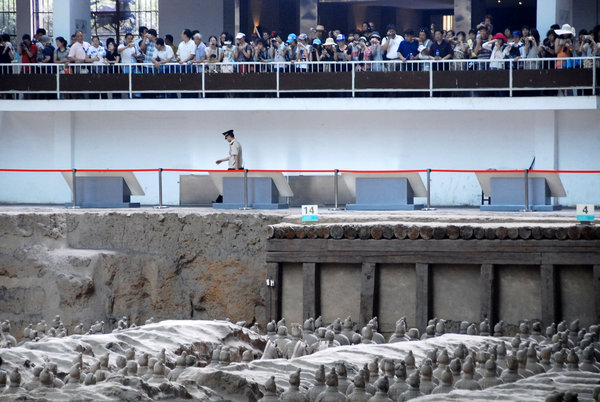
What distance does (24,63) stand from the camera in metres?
28.8

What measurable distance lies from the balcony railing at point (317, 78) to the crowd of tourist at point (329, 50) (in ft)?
0.28

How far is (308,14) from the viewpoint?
3288 centimetres

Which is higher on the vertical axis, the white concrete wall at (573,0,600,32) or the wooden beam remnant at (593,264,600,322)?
the white concrete wall at (573,0,600,32)

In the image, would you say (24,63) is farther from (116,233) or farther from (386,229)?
(386,229)

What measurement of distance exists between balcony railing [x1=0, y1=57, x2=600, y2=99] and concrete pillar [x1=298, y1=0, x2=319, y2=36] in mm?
5083

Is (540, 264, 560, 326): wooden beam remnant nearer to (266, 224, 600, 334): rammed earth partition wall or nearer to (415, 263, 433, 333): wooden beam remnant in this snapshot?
(266, 224, 600, 334): rammed earth partition wall

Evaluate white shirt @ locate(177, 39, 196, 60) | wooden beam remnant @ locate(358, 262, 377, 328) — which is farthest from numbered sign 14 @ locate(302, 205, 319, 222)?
white shirt @ locate(177, 39, 196, 60)

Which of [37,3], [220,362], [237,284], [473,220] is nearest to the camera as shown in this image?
[220,362]

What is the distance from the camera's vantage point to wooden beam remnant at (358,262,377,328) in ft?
62.5

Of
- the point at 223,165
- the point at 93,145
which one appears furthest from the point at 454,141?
the point at 93,145

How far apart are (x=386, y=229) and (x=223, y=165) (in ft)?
36.0

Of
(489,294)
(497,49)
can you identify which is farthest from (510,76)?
(489,294)

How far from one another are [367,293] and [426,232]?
1.48 meters

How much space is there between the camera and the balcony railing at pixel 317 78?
85.5ft
